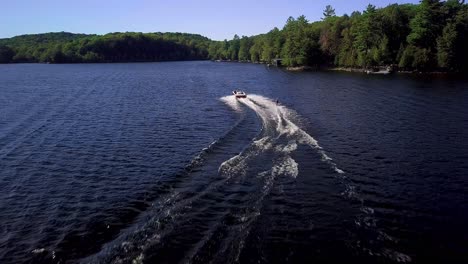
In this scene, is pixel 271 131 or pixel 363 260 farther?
pixel 271 131

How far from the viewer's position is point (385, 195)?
3181 centimetres

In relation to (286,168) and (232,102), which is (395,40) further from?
(286,168)

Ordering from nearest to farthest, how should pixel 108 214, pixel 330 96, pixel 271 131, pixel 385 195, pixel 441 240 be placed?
1. pixel 441 240
2. pixel 108 214
3. pixel 385 195
4. pixel 271 131
5. pixel 330 96

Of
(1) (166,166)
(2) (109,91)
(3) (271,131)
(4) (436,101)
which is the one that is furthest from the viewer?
(2) (109,91)

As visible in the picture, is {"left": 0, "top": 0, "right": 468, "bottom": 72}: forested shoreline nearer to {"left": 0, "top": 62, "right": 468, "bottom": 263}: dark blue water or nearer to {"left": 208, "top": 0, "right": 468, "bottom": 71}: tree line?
{"left": 208, "top": 0, "right": 468, "bottom": 71}: tree line

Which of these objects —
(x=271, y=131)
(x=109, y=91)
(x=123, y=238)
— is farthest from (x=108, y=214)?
(x=109, y=91)

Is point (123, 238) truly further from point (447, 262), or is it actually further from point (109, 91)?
point (109, 91)

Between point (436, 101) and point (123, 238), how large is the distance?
214ft

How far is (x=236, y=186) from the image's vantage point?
33531 mm

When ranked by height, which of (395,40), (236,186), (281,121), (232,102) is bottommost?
(232,102)

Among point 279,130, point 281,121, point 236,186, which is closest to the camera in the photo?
point 236,186

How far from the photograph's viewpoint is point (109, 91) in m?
101

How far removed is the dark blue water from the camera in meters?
24.5

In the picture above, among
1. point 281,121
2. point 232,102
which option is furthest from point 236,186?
point 232,102
